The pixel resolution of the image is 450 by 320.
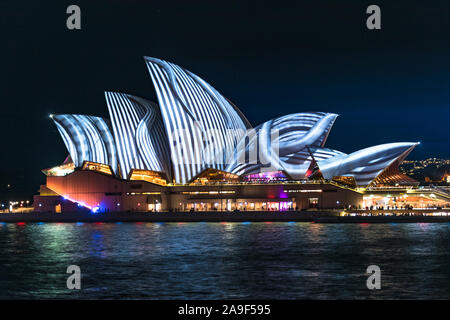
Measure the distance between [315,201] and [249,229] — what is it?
21.2 m

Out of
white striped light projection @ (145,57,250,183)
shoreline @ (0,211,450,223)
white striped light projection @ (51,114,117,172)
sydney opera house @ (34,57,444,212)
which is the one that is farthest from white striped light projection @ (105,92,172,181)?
shoreline @ (0,211,450,223)

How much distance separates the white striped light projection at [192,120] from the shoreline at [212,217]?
8165 millimetres

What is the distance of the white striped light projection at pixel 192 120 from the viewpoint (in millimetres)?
75938

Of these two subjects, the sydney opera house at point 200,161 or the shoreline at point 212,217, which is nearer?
the shoreline at point 212,217

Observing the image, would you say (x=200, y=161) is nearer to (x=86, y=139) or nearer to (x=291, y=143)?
(x=291, y=143)

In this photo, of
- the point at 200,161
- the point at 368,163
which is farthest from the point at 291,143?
the point at 200,161

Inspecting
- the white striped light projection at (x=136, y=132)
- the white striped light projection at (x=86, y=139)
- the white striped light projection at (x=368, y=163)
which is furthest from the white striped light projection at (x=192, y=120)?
the white striped light projection at (x=368, y=163)

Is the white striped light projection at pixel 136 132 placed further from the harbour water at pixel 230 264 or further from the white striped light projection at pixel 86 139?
the harbour water at pixel 230 264

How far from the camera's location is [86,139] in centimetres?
8244

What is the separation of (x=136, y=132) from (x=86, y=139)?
6.95 meters
